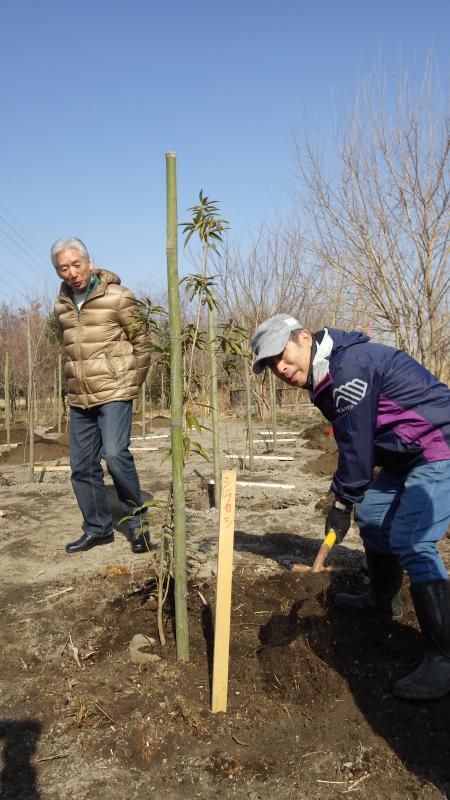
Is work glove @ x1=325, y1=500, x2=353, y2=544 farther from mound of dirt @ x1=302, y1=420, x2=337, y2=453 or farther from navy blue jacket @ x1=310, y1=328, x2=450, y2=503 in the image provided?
mound of dirt @ x1=302, y1=420, x2=337, y2=453

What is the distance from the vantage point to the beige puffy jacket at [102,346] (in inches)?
141

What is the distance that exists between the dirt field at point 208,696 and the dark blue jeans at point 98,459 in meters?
0.36

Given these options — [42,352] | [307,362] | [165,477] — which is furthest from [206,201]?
[42,352]

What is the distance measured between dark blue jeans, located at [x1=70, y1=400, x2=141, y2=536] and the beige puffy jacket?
0.10m

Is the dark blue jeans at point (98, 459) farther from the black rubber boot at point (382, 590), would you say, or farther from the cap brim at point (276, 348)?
the cap brim at point (276, 348)

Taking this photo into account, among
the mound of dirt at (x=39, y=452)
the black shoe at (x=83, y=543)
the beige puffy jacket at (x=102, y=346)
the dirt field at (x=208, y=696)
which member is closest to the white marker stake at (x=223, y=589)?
the dirt field at (x=208, y=696)

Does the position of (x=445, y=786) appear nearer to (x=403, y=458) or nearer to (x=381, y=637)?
(x=381, y=637)

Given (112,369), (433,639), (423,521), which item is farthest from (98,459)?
(433,639)

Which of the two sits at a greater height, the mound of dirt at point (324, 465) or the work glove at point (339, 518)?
the work glove at point (339, 518)

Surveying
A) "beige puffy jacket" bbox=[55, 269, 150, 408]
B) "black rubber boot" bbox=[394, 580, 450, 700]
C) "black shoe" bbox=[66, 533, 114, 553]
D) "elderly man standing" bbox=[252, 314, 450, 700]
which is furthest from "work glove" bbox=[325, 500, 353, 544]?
"black shoe" bbox=[66, 533, 114, 553]

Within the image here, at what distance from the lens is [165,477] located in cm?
657

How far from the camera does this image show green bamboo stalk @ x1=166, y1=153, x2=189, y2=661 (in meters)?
2.16

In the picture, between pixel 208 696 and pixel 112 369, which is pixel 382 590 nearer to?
pixel 208 696

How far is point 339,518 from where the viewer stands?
97.8 inches
